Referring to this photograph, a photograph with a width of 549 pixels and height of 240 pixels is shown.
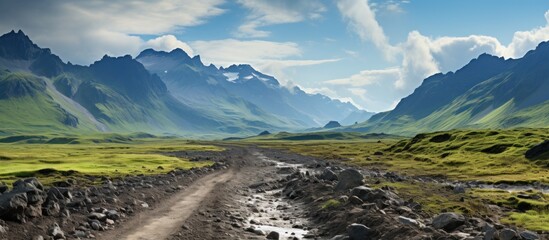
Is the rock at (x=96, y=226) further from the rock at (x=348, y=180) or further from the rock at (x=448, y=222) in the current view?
the rock at (x=348, y=180)

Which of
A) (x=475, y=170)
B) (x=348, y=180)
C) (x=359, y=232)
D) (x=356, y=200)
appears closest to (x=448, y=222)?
(x=359, y=232)

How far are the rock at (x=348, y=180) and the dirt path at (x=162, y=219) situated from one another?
13.3m

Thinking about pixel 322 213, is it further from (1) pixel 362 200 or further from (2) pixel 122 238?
(2) pixel 122 238

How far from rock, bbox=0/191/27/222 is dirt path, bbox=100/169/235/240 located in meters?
4.67

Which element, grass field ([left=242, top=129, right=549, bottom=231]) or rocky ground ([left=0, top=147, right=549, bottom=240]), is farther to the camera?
grass field ([left=242, top=129, right=549, bottom=231])

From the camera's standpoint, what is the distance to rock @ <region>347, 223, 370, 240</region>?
25203 millimetres

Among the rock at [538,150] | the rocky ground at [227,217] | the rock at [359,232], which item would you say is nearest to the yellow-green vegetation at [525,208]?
the rocky ground at [227,217]

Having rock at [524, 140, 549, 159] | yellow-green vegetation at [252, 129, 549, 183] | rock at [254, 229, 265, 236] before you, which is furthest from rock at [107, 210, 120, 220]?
rock at [524, 140, 549, 159]

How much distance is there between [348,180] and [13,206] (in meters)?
30.0

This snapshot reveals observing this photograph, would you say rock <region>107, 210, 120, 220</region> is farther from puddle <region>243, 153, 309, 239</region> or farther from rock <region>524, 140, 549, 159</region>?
rock <region>524, 140, 549, 159</region>

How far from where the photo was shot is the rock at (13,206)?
24828 mm

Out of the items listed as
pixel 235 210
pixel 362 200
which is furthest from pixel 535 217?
pixel 235 210

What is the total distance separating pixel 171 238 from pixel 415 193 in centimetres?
2963

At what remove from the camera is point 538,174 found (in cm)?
7706
